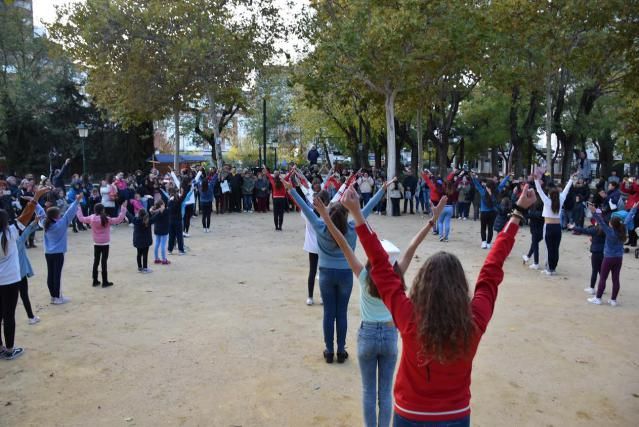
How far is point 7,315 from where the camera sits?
20.7 feet

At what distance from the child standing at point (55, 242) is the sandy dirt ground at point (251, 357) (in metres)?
0.32

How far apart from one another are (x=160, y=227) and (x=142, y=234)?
0.87 m

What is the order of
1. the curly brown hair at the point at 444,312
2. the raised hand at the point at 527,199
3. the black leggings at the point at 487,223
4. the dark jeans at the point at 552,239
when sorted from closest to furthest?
1. the curly brown hair at the point at 444,312
2. the raised hand at the point at 527,199
3. the dark jeans at the point at 552,239
4. the black leggings at the point at 487,223

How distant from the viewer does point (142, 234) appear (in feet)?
35.3

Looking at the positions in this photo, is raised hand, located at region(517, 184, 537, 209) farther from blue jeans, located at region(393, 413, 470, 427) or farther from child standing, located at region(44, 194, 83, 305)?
child standing, located at region(44, 194, 83, 305)

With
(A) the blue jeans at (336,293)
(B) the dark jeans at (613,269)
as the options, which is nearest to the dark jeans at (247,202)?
(B) the dark jeans at (613,269)

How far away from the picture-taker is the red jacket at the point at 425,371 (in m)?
2.52

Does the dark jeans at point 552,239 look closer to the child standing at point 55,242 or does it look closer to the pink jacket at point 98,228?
the pink jacket at point 98,228

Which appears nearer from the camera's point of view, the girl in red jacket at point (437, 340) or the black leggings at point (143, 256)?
the girl in red jacket at point (437, 340)

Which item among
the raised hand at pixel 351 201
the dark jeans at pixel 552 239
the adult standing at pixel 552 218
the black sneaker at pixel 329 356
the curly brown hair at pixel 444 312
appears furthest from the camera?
the dark jeans at pixel 552 239

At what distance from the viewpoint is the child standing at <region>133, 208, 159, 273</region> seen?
10.6 m

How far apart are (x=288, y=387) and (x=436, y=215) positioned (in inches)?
101

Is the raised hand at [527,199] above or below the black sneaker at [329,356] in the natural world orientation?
above

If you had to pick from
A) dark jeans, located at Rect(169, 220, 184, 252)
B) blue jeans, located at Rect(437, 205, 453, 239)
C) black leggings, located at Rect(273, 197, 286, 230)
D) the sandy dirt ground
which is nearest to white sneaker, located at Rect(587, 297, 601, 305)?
the sandy dirt ground
